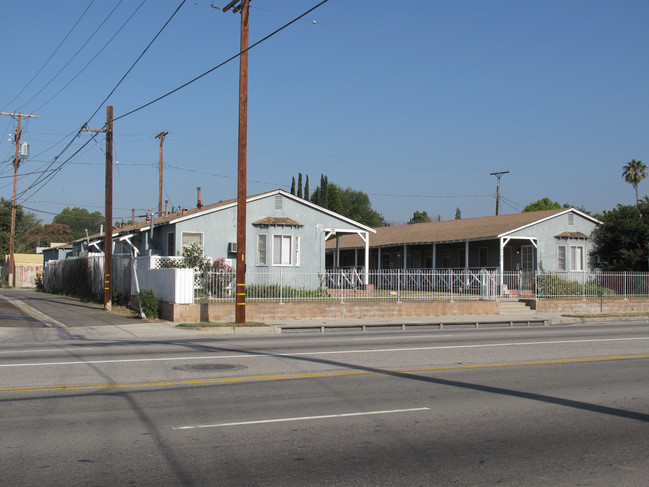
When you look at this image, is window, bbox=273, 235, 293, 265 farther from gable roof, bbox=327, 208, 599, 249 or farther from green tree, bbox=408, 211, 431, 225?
green tree, bbox=408, 211, 431, 225

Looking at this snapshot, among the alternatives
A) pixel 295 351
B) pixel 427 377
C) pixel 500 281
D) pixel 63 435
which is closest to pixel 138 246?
pixel 500 281

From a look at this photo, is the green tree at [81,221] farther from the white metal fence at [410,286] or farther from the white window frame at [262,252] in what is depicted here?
the white metal fence at [410,286]

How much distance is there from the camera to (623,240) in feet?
118

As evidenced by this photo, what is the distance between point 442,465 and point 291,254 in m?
25.4

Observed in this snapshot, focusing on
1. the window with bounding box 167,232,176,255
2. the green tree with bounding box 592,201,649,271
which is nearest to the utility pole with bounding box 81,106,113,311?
the window with bounding box 167,232,176,255

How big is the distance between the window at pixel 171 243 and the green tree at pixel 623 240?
23778 millimetres

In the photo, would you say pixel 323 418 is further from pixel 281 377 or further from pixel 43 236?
pixel 43 236

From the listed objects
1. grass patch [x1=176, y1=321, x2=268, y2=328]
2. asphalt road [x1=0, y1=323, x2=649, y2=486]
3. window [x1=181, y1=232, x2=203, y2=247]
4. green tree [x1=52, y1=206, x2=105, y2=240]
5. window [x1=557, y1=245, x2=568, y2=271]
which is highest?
green tree [x1=52, y1=206, x2=105, y2=240]

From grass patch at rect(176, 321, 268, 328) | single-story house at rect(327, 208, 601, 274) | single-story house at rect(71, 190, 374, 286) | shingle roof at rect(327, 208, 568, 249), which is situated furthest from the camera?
shingle roof at rect(327, 208, 568, 249)

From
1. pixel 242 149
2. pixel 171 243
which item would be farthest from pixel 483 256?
pixel 242 149

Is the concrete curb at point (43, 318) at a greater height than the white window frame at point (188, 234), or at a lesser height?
lesser

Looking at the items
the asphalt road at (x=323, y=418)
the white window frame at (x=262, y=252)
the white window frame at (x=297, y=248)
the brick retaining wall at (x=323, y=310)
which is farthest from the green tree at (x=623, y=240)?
the asphalt road at (x=323, y=418)

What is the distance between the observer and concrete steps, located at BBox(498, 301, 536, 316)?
2881 centimetres

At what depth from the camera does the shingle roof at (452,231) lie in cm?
3631
